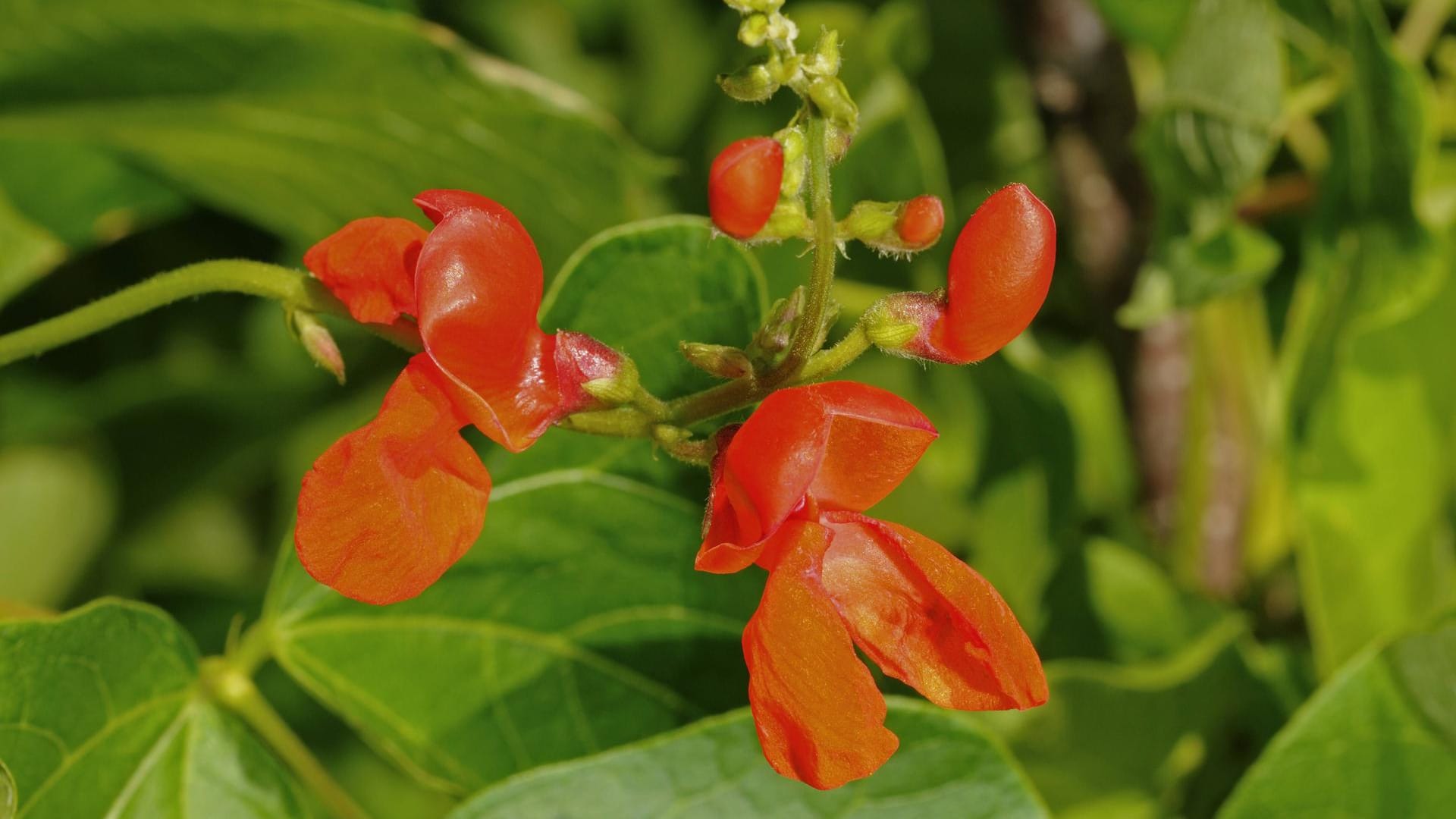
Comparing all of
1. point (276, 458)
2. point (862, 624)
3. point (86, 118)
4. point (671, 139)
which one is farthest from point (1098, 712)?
point (276, 458)

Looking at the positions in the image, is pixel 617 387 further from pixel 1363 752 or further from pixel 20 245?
pixel 20 245

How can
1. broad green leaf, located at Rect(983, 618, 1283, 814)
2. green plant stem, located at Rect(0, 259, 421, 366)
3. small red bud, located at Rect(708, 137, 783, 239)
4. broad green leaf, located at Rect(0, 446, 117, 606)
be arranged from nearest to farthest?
small red bud, located at Rect(708, 137, 783, 239), green plant stem, located at Rect(0, 259, 421, 366), broad green leaf, located at Rect(983, 618, 1283, 814), broad green leaf, located at Rect(0, 446, 117, 606)

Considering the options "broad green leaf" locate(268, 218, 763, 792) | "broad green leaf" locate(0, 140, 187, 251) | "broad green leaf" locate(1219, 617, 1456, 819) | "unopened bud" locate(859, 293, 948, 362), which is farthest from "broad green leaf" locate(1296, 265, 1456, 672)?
"broad green leaf" locate(0, 140, 187, 251)

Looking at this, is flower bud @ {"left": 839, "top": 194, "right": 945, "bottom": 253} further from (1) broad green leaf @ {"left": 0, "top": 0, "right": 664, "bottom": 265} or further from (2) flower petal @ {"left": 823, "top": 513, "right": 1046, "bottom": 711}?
(1) broad green leaf @ {"left": 0, "top": 0, "right": 664, "bottom": 265}

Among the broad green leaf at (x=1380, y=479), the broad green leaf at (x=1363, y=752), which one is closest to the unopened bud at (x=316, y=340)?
the broad green leaf at (x=1363, y=752)

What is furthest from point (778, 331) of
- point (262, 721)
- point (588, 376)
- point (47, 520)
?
point (47, 520)

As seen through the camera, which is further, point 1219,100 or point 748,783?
point 1219,100
